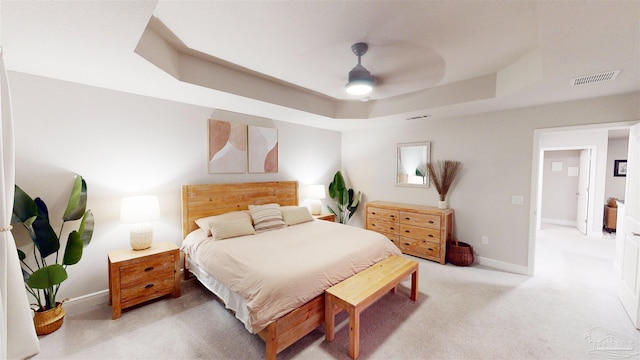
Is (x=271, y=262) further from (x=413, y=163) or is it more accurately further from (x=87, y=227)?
(x=413, y=163)

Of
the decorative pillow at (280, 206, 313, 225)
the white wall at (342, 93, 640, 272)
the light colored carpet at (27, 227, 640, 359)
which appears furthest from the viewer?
the decorative pillow at (280, 206, 313, 225)

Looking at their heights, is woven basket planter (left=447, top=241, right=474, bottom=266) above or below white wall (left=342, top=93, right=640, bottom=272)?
below

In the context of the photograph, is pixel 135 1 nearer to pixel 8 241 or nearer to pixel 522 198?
pixel 8 241

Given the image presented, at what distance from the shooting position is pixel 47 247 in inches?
83.4

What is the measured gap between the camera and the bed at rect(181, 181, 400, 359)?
71.7 inches

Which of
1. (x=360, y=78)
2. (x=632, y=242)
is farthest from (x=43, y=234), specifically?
(x=632, y=242)

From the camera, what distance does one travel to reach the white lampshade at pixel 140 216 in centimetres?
252

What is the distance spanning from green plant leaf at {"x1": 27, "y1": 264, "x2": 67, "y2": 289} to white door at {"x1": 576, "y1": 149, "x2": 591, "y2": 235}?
28.1 ft

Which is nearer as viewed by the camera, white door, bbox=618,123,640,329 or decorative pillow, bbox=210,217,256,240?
white door, bbox=618,123,640,329

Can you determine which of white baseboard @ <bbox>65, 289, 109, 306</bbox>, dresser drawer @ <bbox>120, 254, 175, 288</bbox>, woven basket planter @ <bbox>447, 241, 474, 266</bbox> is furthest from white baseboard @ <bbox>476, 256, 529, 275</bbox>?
white baseboard @ <bbox>65, 289, 109, 306</bbox>

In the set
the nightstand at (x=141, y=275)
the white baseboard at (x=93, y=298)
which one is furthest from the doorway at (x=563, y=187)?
the white baseboard at (x=93, y=298)

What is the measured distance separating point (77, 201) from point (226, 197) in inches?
61.1

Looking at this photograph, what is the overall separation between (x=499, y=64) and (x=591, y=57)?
787mm

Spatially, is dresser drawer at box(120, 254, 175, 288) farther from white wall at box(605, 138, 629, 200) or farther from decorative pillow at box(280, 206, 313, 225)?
white wall at box(605, 138, 629, 200)
